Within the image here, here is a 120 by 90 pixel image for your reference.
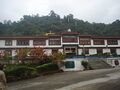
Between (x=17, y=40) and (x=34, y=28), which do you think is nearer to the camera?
(x=17, y=40)

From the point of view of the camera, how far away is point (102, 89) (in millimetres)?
13133

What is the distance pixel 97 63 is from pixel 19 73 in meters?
16.6

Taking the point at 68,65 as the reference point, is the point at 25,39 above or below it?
above

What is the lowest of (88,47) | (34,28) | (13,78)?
(13,78)

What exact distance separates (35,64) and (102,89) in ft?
69.5

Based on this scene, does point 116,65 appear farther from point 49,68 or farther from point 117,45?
point 49,68

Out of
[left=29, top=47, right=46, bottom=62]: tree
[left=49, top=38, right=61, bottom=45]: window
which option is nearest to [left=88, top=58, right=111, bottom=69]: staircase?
[left=29, top=47, right=46, bottom=62]: tree

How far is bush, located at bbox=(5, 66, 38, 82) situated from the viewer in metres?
24.1

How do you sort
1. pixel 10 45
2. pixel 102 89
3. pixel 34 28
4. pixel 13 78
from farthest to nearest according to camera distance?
pixel 34 28 < pixel 10 45 < pixel 13 78 < pixel 102 89

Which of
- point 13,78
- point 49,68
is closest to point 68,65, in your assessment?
point 49,68

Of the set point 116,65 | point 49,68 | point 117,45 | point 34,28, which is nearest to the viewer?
point 49,68

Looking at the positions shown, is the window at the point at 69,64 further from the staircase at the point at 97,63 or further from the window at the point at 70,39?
the window at the point at 70,39

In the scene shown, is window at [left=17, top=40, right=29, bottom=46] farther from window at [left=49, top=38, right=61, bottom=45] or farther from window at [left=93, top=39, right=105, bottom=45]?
window at [left=93, top=39, right=105, bottom=45]

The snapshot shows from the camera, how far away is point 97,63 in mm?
35312
